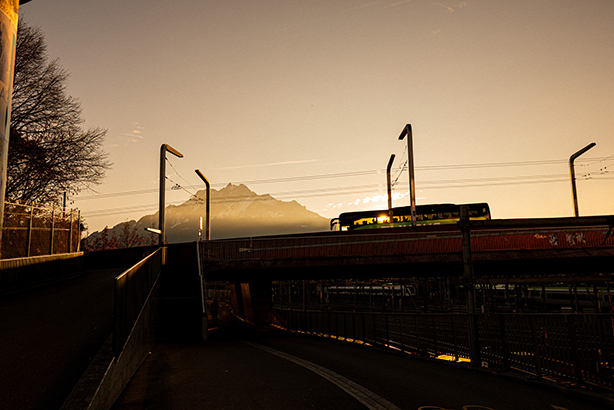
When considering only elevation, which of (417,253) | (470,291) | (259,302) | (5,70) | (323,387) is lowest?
(259,302)

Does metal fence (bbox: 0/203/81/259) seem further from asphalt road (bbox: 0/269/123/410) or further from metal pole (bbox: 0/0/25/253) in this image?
metal pole (bbox: 0/0/25/253)

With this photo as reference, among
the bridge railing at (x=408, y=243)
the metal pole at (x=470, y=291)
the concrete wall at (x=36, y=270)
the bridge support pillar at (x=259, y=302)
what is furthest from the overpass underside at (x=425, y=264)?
the metal pole at (x=470, y=291)

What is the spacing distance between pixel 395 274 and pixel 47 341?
23199mm

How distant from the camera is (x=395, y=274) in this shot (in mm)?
28750

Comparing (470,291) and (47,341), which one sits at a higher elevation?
(470,291)

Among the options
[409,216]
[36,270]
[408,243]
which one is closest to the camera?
[36,270]

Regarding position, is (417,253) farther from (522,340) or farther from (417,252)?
(522,340)

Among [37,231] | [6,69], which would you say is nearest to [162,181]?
[37,231]

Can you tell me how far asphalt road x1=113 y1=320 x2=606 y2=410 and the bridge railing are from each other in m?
13.7

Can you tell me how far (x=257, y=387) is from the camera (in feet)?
26.0

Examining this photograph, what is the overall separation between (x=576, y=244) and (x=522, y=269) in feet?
13.3

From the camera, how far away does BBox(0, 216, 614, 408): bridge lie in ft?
26.0

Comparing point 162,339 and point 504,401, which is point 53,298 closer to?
point 162,339

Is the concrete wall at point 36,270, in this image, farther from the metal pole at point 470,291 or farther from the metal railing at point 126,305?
the metal pole at point 470,291
